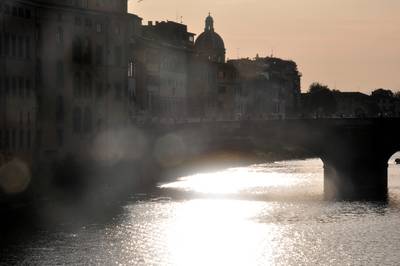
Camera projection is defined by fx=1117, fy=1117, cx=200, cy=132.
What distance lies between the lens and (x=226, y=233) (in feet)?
228

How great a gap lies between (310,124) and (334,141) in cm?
272

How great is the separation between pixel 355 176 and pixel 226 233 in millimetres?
28487

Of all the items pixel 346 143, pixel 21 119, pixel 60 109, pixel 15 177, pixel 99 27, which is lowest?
pixel 15 177

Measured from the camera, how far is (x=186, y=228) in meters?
70.9

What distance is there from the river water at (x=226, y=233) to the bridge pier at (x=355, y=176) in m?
1.50

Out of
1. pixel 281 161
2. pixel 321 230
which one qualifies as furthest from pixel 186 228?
pixel 281 161

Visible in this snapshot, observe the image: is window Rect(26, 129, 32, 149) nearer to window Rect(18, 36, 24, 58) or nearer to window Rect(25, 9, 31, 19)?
window Rect(18, 36, 24, 58)

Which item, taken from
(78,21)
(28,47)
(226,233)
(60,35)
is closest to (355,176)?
(226,233)

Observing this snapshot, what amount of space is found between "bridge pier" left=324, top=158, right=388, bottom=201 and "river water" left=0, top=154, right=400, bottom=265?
4.93 ft

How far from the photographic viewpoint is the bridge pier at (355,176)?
93.4 meters

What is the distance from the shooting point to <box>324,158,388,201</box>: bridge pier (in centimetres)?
9344

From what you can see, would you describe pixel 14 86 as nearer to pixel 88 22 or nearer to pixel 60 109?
pixel 60 109

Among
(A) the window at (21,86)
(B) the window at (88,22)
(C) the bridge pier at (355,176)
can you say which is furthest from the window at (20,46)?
(C) the bridge pier at (355,176)

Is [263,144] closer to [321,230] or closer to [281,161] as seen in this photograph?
[281,161]
